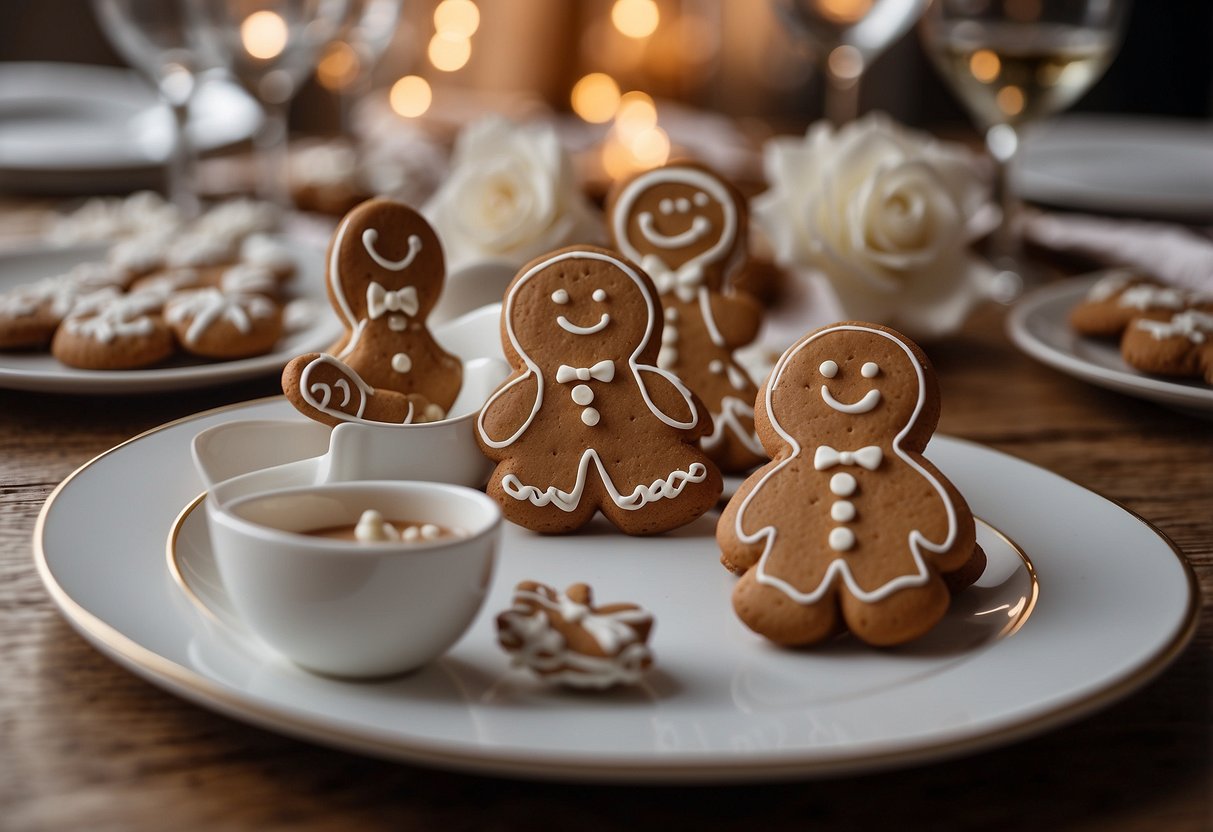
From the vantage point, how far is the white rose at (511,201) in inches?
53.9

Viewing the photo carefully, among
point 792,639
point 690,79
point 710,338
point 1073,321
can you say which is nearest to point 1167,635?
point 792,639

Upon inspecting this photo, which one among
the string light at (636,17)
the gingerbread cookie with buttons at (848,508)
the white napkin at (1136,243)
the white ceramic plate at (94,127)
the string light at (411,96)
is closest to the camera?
the gingerbread cookie with buttons at (848,508)

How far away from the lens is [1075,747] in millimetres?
690

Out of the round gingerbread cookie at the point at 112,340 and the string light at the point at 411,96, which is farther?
the string light at the point at 411,96

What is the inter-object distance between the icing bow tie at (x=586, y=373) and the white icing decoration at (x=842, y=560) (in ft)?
0.45

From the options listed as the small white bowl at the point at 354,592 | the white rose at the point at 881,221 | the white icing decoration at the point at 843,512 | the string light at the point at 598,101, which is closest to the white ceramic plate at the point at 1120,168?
the white rose at the point at 881,221

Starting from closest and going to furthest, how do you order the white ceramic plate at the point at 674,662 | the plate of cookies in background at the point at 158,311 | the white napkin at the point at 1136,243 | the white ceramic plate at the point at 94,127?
1. the white ceramic plate at the point at 674,662
2. the plate of cookies in background at the point at 158,311
3. the white napkin at the point at 1136,243
4. the white ceramic plate at the point at 94,127

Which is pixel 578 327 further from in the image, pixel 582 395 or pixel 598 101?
pixel 598 101

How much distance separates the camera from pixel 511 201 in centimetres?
139

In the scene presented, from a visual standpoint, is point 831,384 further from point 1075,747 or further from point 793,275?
point 793,275

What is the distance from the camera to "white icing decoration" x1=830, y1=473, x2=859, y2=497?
795 mm

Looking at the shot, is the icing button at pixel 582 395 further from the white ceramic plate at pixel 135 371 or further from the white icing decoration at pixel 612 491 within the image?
the white ceramic plate at pixel 135 371

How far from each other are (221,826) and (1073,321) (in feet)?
3.74

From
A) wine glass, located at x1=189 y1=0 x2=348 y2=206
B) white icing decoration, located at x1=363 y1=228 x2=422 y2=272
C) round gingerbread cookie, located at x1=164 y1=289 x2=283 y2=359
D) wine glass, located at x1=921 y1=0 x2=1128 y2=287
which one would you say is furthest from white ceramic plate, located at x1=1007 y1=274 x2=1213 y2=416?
wine glass, located at x1=189 y1=0 x2=348 y2=206
